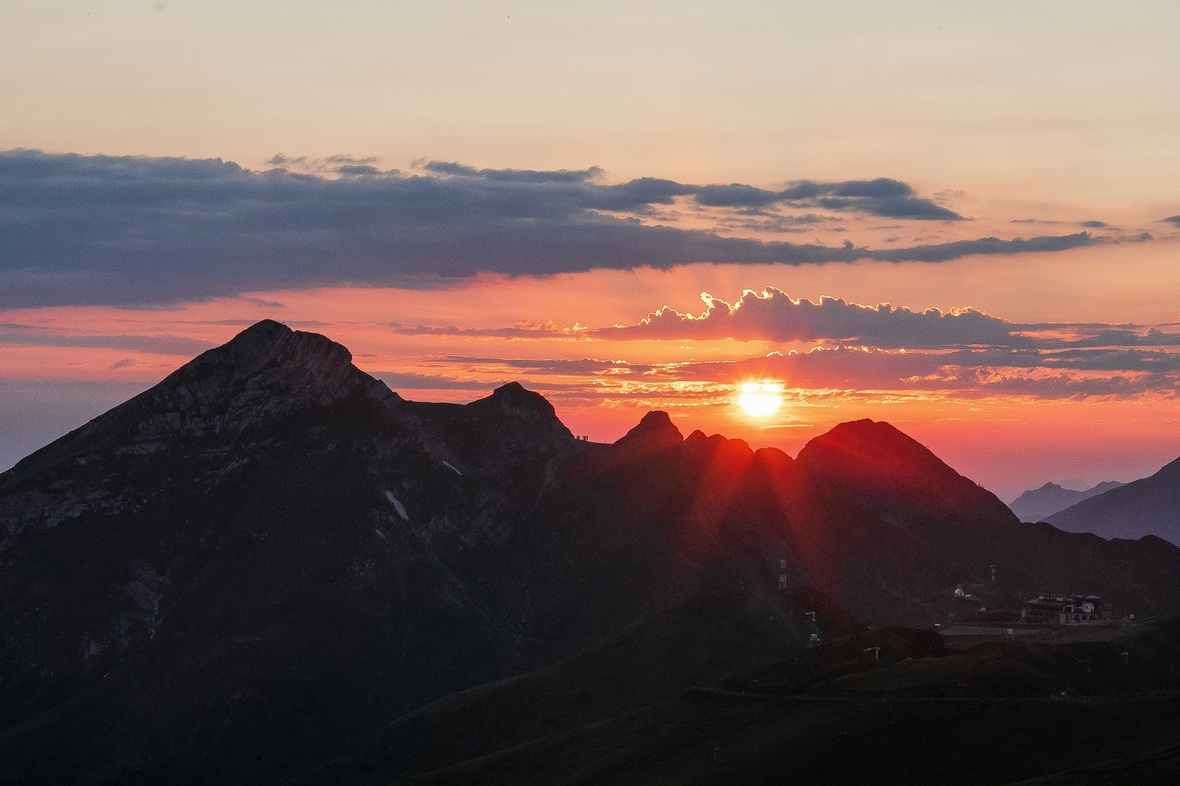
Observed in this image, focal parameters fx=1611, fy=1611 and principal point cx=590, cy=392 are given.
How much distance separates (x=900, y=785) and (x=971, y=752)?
12200mm

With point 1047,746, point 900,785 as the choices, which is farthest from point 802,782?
point 1047,746

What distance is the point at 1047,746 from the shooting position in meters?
198

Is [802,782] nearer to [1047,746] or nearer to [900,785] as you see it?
[900,785]

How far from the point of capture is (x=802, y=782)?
7785 inches

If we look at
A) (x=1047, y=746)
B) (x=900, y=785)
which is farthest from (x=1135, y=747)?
(x=900, y=785)

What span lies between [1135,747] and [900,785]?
2879cm

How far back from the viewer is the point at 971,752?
652 ft

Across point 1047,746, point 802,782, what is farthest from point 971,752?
point 802,782

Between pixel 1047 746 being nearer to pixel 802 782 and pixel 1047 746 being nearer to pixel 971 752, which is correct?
pixel 971 752

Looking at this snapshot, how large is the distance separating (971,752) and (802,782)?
70.0 feet

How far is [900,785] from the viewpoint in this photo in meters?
192

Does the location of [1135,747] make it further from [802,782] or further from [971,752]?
[802,782]

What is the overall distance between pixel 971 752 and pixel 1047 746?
9.25 metres

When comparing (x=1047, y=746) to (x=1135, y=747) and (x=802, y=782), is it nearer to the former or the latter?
(x=1135, y=747)
